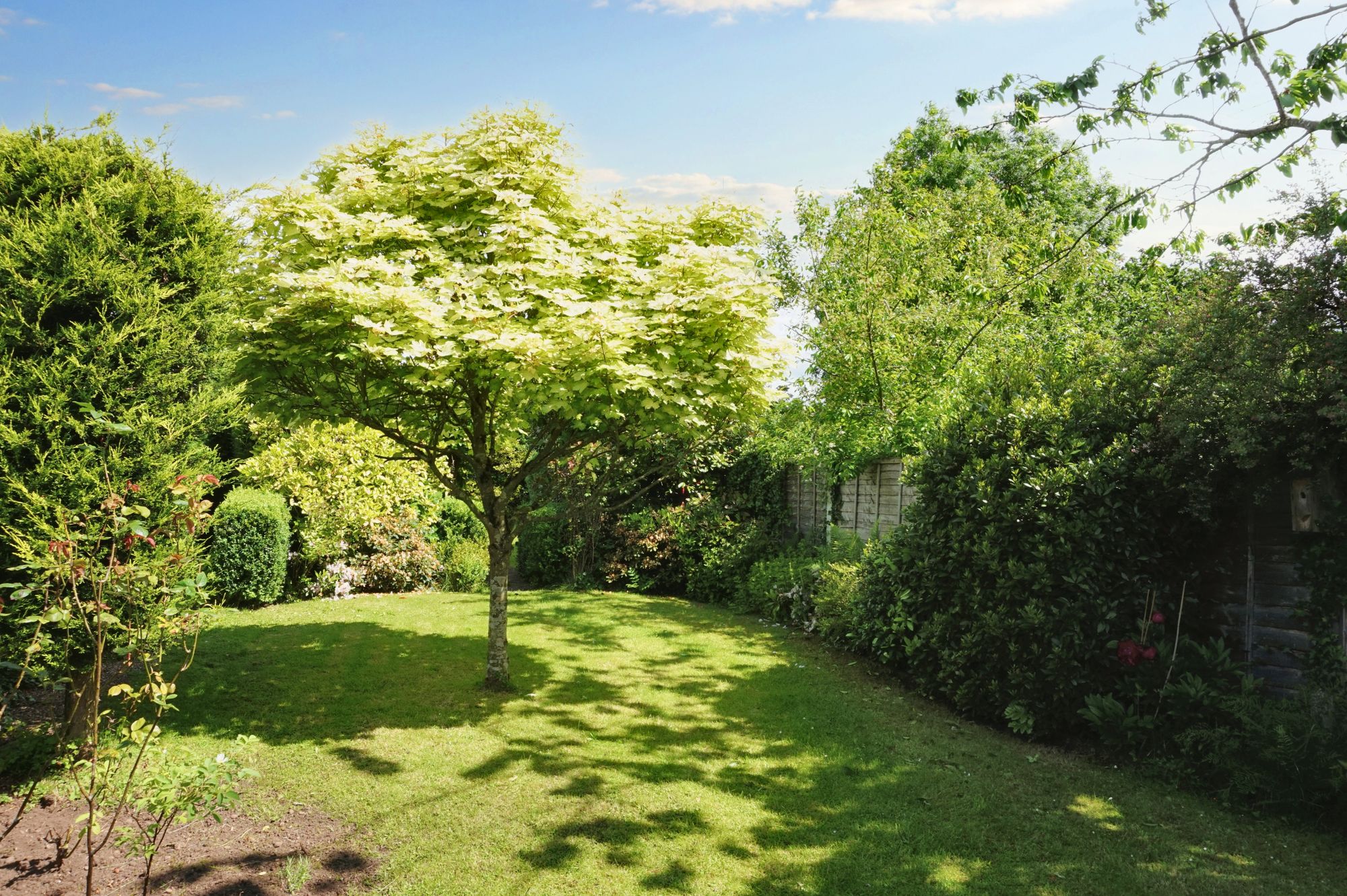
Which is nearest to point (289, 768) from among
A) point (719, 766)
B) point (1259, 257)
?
point (719, 766)

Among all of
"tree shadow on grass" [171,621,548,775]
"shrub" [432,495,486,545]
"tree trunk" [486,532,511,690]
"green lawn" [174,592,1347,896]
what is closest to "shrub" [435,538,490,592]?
"shrub" [432,495,486,545]

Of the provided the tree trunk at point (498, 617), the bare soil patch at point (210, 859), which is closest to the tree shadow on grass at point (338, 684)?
the tree trunk at point (498, 617)

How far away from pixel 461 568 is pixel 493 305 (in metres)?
8.34

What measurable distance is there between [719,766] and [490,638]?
9.16ft

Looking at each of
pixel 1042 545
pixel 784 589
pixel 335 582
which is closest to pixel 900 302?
pixel 784 589

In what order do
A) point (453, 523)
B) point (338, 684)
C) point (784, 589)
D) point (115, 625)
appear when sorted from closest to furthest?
1. point (115, 625)
2. point (338, 684)
3. point (784, 589)
4. point (453, 523)

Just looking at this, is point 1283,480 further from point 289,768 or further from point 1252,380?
point 289,768

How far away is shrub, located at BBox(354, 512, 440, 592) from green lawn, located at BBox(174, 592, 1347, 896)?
3802 mm

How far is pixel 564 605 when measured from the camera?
12586mm

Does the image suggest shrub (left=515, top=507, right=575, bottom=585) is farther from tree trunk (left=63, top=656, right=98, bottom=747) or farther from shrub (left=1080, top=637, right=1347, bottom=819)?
shrub (left=1080, top=637, right=1347, bottom=819)

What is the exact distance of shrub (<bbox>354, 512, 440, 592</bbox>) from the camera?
13.3 metres

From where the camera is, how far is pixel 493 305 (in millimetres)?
6672

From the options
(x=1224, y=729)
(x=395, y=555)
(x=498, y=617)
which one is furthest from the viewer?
(x=395, y=555)

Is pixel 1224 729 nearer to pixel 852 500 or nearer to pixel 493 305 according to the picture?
pixel 493 305
